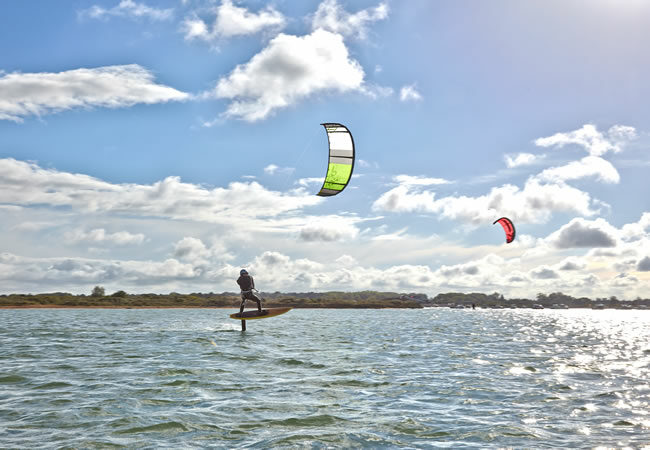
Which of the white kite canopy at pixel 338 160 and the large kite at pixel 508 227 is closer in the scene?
the white kite canopy at pixel 338 160

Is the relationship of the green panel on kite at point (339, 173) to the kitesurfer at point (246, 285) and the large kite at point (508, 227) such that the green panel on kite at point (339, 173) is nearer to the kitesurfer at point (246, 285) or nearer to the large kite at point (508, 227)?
the kitesurfer at point (246, 285)

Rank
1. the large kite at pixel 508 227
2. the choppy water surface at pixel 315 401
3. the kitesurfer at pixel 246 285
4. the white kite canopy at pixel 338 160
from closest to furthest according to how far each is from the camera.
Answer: the choppy water surface at pixel 315 401
the white kite canopy at pixel 338 160
the kitesurfer at pixel 246 285
the large kite at pixel 508 227

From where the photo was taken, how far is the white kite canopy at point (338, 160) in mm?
19125

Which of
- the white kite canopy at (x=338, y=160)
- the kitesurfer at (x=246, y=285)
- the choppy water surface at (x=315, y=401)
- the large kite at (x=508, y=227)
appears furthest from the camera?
the large kite at (x=508, y=227)

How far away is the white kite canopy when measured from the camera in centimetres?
1912

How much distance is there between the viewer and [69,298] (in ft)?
Result: 437

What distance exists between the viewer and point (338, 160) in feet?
63.4

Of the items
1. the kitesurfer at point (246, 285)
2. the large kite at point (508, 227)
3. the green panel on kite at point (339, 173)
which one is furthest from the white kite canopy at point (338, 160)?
the large kite at point (508, 227)

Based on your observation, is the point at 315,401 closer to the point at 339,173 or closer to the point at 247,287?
the point at 339,173

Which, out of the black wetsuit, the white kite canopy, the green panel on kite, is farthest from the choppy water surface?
the green panel on kite

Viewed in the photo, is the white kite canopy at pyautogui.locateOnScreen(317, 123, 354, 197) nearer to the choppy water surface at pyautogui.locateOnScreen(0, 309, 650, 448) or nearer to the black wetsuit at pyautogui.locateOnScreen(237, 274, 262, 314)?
the black wetsuit at pyautogui.locateOnScreen(237, 274, 262, 314)

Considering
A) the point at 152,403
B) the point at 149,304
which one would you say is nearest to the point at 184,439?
the point at 152,403

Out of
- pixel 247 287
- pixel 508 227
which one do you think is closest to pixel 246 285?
pixel 247 287

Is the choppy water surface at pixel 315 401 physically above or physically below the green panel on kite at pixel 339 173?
below
